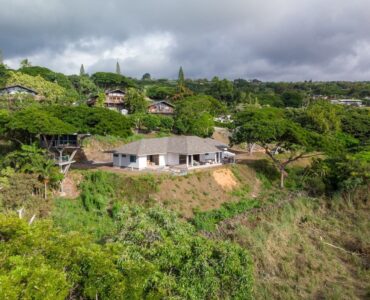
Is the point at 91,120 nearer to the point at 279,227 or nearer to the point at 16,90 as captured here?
the point at 279,227

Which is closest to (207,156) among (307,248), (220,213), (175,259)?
(220,213)

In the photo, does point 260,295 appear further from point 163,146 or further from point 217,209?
point 163,146

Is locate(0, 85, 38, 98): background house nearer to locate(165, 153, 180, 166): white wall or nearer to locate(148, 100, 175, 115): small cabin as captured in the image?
locate(148, 100, 175, 115): small cabin

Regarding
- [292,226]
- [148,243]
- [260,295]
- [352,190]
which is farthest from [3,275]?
[352,190]

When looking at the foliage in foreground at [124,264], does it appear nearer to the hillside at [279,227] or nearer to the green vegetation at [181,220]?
the green vegetation at [181,220]

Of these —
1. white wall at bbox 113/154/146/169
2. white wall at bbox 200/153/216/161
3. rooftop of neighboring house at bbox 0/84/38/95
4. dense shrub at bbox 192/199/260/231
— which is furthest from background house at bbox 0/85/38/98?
dense shrub at bbox 192/199/260/231

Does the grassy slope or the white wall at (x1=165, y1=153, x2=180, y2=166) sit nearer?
the grassy slope
